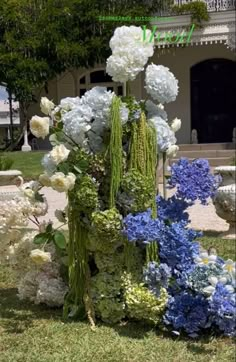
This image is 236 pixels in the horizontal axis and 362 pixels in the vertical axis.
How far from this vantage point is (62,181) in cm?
374

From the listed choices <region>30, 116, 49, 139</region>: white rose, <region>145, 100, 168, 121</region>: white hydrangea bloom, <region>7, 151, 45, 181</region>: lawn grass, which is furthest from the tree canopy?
<region>30, 116, 49, 139</region>: white rose

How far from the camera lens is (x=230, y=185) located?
7.12 meters

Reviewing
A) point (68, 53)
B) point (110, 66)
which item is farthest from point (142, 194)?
point (68, 53)

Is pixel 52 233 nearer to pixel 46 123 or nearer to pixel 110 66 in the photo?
pixel 46 123

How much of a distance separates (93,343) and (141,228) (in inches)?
30.2

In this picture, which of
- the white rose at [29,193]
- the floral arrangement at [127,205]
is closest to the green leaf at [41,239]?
the floral arrangement at [127,205]

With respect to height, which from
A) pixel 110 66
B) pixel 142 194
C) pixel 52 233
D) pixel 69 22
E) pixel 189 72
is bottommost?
pixel 52 233

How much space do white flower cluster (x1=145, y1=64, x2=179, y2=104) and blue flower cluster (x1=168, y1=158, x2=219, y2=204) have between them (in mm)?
497

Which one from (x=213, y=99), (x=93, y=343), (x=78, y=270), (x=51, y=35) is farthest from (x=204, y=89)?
(x=93, y=343)

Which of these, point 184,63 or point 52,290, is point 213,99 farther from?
point 52,290

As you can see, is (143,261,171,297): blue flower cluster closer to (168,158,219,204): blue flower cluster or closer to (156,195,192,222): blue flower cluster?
(156,195,192,222): blue flower cluster

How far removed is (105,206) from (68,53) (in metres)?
17.8

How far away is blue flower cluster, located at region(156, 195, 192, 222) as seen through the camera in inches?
160

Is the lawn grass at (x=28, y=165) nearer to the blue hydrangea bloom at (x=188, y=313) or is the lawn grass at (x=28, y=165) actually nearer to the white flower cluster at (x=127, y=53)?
the white flower cluster at (x=127, y=53)
